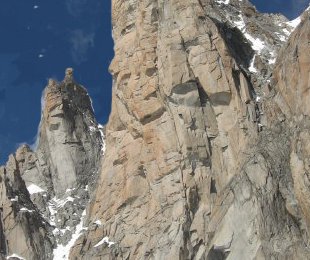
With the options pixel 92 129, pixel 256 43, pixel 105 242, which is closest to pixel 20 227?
pixel 105 242

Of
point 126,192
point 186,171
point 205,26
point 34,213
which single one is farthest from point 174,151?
point 34,213

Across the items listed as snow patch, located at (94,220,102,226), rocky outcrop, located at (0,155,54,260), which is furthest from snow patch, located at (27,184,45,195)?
snow patch, located at (94,220,102,226)

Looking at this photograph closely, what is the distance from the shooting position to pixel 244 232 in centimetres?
6431

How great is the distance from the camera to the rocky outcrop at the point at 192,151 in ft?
211

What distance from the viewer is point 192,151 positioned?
2911 inches

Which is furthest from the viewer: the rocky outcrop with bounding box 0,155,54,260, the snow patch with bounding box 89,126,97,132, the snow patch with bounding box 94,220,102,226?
the snow patch with bounding box 89,126,97,132

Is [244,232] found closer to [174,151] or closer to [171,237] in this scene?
[171,237]

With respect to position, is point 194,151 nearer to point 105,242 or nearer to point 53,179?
point 105,242

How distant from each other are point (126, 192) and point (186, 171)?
949 cm

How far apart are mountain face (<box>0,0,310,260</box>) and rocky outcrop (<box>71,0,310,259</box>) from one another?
0.11 meters

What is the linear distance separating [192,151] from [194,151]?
18 centimetres

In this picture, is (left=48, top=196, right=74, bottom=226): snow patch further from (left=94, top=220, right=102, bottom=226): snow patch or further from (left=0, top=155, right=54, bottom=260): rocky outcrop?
(left=94, top=220, right=102, bottom=226): snow patch

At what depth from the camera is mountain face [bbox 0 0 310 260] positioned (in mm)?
64438

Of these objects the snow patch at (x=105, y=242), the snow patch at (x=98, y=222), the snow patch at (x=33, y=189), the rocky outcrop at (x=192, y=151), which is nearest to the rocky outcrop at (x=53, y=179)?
the snow patch at (x=33, y=189)
